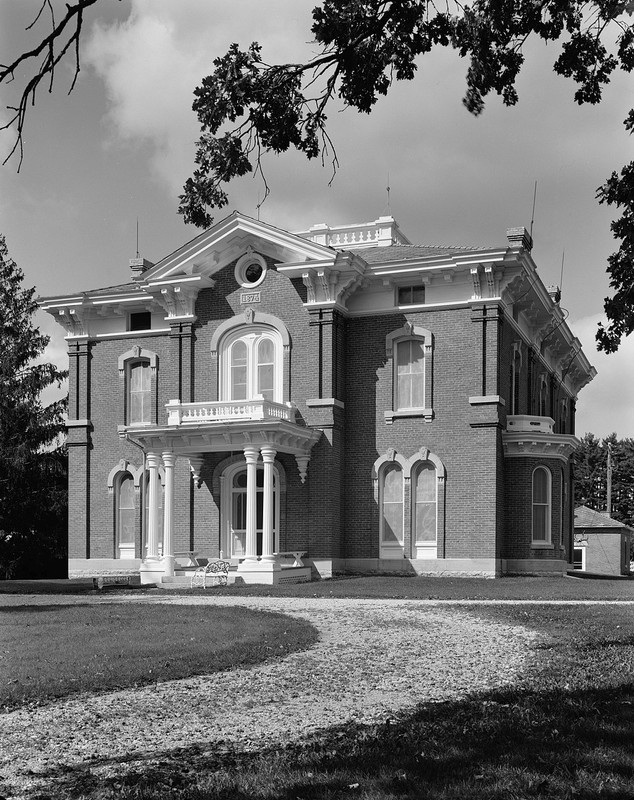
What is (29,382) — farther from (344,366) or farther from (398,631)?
(398,631)

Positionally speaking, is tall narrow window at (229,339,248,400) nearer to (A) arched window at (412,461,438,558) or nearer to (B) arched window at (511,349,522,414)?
(A) arched window at (412,461,438,558)

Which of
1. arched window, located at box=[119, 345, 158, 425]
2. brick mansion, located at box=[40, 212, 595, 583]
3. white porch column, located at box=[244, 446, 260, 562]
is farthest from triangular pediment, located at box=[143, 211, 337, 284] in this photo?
white porch column, located at box=[244, 446, 260, 562]

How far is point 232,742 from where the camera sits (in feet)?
24.4

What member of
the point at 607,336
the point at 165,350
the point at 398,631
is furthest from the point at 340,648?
the point at 165,350

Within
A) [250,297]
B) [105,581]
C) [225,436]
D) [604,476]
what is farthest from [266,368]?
[604,476]

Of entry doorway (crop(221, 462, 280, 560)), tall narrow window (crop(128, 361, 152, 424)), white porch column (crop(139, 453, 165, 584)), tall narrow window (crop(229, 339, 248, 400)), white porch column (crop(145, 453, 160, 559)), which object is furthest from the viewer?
tall narrow window (crop(128, 361, 152, 424))

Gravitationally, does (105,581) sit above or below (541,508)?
below

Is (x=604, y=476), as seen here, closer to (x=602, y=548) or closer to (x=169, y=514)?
(x=602, y=548)

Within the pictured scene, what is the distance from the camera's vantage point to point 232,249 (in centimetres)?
3222

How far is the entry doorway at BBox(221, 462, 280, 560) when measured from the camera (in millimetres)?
31703

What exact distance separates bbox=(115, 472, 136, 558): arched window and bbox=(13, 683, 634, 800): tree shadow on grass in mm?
27206

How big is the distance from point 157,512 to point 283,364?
5.93 meters

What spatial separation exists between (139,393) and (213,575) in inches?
373

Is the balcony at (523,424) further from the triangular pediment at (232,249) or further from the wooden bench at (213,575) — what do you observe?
the wooden bench at (213,575)
